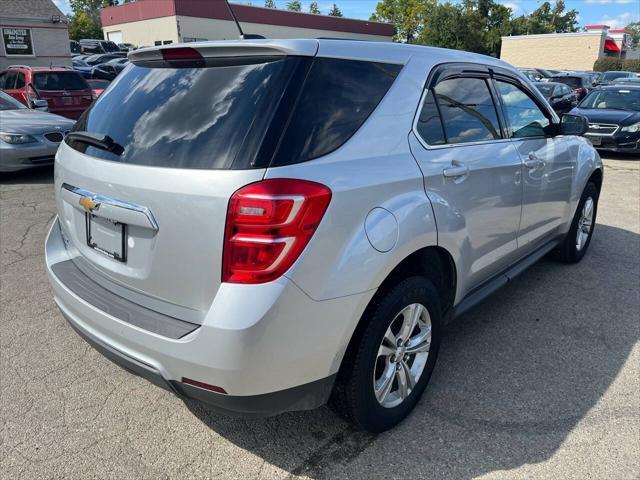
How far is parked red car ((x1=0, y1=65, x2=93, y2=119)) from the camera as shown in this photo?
12.2 meters

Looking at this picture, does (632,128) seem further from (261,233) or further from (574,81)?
(261,233)

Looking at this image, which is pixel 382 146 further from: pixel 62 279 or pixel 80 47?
pixel 80 47

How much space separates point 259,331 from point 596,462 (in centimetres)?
177

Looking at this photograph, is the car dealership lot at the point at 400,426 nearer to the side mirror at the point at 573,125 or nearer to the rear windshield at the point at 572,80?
the side mirror at the point at 573,125

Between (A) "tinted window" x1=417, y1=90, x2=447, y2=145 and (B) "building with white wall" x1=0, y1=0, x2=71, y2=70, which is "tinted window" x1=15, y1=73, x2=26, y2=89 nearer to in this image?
(B) "building with white wall" x1=0, y1=0, x2=71, y2=70

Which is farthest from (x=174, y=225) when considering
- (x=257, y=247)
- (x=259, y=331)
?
(x=259, y=331)

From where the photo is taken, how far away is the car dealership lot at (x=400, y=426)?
2465 millimetres

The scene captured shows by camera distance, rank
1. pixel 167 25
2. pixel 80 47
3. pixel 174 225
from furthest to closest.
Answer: pixel 167 25 < pixel 80 47 < pixel 174 225

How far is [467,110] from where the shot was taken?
Answer: 3.15 meters

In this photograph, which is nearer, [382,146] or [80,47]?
[382,146]

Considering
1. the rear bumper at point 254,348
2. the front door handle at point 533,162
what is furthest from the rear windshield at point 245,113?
the front door handle at point 533,162

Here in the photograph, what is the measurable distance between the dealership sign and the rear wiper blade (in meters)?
24.2

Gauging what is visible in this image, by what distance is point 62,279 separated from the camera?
2672 mm

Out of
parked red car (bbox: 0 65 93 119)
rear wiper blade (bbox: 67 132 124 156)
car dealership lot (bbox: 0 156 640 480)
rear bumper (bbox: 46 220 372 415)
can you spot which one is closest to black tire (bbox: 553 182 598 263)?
car dealership lot (bbox: 0 156 640 480)
